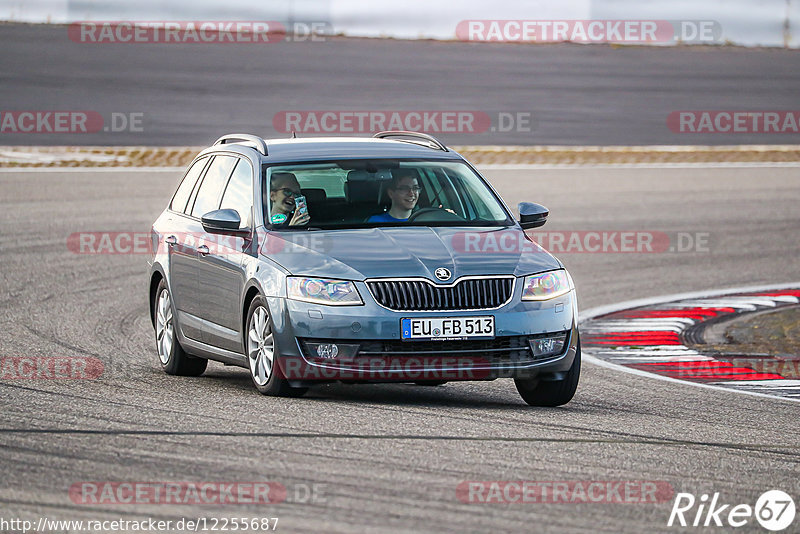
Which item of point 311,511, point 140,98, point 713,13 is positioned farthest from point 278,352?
point 713,13

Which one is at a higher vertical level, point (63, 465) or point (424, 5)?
point (424, 5)

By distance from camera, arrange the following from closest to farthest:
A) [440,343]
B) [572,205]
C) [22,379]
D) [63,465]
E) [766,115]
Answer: [63,465], [440,343], [22,379], [572,205], [766,115]

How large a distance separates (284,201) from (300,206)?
11cm

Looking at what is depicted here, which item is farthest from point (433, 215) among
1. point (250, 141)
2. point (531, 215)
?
point (250, 141)

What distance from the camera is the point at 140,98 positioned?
29.2m

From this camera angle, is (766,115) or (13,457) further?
(766,115)

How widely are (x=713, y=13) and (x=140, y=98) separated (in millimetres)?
15992

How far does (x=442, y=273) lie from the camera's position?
8828 millimetres

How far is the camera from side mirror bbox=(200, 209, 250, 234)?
31.6ft

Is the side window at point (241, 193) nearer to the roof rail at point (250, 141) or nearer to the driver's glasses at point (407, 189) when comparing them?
the roof rail at point (250, 141)

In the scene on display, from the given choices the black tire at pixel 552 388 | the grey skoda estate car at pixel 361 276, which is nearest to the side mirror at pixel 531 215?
the grey skoda estate car at pixel 361 276

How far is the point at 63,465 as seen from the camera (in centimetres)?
699

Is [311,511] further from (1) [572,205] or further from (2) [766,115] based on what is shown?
(2) [766,115]

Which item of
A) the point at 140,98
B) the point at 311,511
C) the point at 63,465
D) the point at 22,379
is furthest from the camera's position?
the point at 140,98
